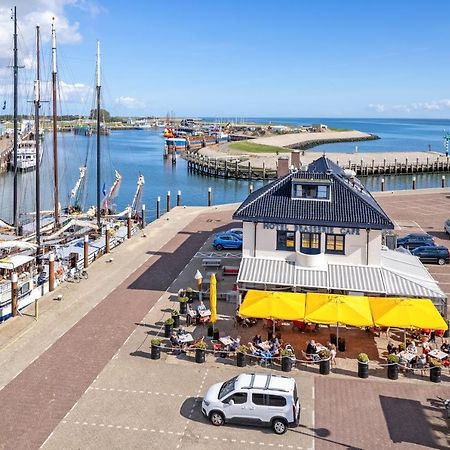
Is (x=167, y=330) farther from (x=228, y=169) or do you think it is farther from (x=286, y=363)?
(x=228, y=169)

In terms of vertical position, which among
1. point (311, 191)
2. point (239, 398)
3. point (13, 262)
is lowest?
point (239, 398)

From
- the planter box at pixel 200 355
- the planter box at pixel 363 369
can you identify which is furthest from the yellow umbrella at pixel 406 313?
the planter box at pixel 200 355

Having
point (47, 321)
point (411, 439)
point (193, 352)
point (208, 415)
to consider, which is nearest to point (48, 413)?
point (208, 415)

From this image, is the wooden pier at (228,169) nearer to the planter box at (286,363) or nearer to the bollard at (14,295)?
the bollard at (14,295)

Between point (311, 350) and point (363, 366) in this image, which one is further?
point (311, 350)

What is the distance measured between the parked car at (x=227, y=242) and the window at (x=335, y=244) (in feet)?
42.9

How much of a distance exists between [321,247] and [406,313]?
6.36 metres

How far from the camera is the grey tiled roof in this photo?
26531mm

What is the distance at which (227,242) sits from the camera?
129 feet

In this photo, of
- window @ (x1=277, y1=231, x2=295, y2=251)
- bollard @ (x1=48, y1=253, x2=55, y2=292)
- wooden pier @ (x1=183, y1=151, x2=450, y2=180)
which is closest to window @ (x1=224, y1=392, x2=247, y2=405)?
window @ (x1=277, y1=231, x2=295, y2=251)

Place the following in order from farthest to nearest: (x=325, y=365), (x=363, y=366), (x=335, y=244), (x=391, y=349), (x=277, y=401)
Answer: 1. (x=335, y=244)
2. (x=391, y=349)
3. (x=325, y=365)
4. (x=363, y=366)
5. (x=277, y=401)

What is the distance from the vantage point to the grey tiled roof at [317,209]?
87.0ft

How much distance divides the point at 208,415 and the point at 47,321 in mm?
12037

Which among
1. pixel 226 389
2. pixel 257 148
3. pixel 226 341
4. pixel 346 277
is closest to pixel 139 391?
pixel 226 389
